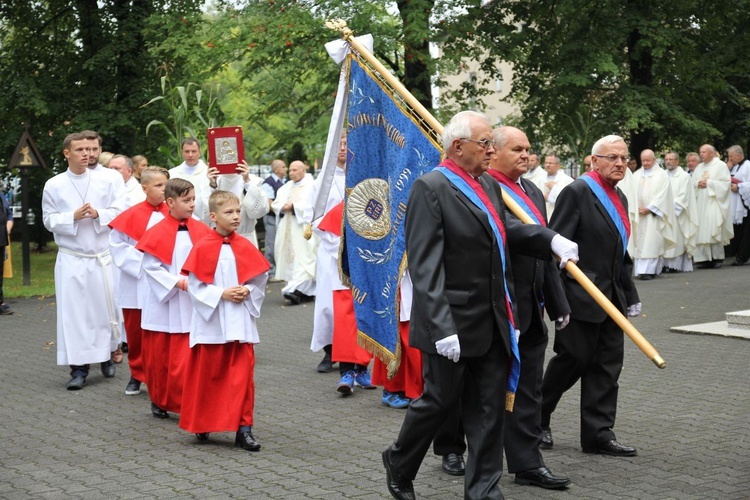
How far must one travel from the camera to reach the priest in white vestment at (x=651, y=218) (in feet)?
63.5

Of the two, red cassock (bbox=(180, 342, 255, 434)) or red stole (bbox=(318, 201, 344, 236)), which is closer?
red cassock (bbox=(180, 342, 255, 434))

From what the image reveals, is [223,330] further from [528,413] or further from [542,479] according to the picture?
[542,479]

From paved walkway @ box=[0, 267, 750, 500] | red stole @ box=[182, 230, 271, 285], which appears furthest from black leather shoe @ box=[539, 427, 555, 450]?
red stole @ box=[182, 230, 271, 285]

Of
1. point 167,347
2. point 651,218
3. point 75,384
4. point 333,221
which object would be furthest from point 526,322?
point 651,218

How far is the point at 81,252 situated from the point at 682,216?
42.9ft

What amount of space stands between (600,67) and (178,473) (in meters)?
17.5

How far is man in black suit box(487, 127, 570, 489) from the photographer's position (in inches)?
248

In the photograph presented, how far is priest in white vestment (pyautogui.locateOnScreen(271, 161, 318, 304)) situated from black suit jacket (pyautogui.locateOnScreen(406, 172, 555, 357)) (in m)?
11.2

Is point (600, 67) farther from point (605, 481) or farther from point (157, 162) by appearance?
point (605, 481)

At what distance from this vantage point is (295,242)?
17.6 meters

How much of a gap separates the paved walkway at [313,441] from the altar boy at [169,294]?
277 millimetres

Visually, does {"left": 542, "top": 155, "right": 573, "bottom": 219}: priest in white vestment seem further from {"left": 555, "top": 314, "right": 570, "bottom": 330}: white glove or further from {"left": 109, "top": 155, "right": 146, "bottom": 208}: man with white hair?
{"left": 555, "top": 314, "right": 570, "bottom": 330}: white glove

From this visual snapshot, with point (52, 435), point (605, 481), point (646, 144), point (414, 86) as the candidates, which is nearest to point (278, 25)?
point (414, 86)

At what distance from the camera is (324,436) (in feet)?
25.6
